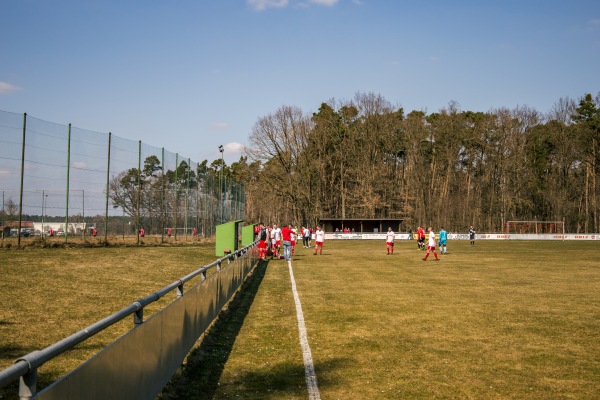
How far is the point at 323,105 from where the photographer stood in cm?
8881

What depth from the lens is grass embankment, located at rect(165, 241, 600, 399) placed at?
6.85 metres

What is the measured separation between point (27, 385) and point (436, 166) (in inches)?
3315

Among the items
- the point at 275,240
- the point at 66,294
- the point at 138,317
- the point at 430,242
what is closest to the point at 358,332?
the point at 138,317

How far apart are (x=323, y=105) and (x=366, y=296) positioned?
75.0 m

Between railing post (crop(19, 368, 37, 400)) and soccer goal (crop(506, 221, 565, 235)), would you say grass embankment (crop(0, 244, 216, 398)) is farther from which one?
soccer goal (crop(506, 221, 565, 235))

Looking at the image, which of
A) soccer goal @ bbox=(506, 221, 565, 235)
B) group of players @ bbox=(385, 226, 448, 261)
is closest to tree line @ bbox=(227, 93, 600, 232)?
soccer goal @ bbox=(506, 221, 565, 235)

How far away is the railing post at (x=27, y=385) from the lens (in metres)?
2.93

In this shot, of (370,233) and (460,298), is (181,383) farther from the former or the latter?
(370,233)

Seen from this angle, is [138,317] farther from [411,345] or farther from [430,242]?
[430,242]

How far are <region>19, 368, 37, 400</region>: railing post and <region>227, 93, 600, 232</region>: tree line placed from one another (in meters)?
75.1

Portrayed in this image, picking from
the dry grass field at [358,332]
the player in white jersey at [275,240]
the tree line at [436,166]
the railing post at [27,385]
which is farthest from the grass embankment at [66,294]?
the tree line at [436,166]

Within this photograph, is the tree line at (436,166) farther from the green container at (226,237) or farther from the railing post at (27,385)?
the railing post at (27,385)

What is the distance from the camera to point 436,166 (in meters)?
84.6

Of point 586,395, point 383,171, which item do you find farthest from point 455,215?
point 586,395
